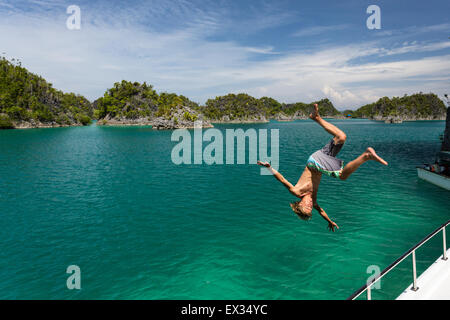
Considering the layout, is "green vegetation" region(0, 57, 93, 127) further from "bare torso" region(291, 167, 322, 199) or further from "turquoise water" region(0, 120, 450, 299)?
"bare torso" region(291, 167, 322, 199)

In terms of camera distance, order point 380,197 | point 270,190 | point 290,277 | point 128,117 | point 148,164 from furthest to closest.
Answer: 1. point 128,117
2. point 148,164
3. point 270,190
4. point 380,197
5. point 290,277

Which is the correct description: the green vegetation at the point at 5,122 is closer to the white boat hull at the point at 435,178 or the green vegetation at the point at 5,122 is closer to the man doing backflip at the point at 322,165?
the white boat hull at the point at 435,178

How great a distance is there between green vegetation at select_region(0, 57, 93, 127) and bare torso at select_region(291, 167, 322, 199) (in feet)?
539

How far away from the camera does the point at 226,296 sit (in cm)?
1175

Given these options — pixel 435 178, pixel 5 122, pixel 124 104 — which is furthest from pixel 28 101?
pixel 435 178

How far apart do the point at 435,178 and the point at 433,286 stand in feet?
91.5

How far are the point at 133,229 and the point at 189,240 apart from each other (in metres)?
4.51

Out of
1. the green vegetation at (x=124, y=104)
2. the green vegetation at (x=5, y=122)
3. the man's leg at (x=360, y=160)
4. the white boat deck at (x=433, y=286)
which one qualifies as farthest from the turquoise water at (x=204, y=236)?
the green vegetation at (x=124, y=104)

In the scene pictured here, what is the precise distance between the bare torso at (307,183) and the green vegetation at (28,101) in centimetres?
16421

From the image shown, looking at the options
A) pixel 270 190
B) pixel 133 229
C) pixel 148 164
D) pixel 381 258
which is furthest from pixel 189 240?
pixel 148 164

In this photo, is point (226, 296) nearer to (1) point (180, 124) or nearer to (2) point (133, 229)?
(2) point (133, 229)

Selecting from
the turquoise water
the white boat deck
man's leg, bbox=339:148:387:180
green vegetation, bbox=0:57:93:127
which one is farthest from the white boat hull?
green vegetation, bbox=0:57:93:127
